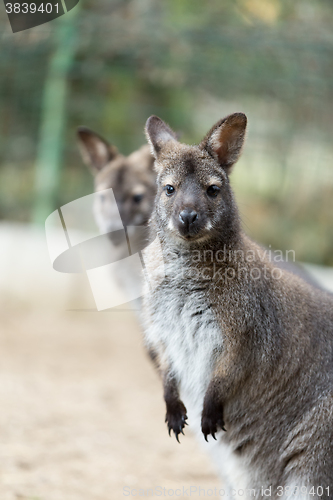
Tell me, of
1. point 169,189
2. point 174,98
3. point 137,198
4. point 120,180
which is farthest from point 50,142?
point 169,189

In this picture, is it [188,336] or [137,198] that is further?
[137,198]

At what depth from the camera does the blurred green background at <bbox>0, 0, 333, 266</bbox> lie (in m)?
7.90

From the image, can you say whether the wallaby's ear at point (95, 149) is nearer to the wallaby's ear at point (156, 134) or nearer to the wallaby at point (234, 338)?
the wallaby's ear at point (156, 134)

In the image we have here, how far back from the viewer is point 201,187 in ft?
9.89

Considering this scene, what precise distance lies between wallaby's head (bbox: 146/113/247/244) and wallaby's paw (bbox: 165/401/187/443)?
2.90ft

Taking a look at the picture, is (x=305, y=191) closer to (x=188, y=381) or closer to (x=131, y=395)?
(x=131, y=395)

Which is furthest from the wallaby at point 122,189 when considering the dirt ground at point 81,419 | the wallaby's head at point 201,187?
the wallaby's head at point 201,187

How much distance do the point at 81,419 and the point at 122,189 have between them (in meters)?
2.04

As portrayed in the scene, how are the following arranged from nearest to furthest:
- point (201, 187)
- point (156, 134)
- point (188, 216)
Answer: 1. point (188, 216)
2. point (201, 187)
3. point (156, 134)

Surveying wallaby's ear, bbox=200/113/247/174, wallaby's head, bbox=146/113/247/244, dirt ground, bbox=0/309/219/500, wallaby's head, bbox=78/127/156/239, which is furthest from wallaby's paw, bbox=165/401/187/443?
wallaby's head, bbox=78/127/156/239

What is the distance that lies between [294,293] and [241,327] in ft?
1.48

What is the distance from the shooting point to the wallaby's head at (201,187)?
2.92 metres

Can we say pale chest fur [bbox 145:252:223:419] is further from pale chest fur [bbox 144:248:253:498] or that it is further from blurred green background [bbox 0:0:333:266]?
blurred green background [bbox 0:0:333:266]

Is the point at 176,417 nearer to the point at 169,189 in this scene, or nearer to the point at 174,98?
the point at 169,189
